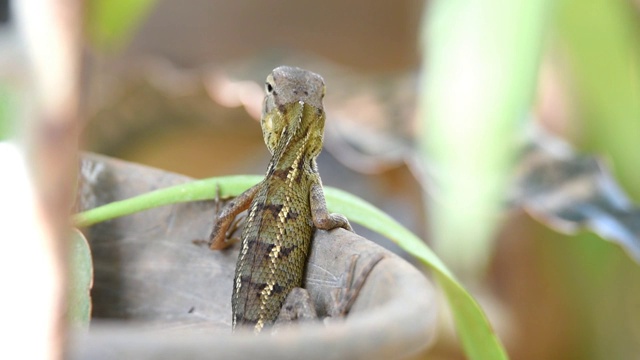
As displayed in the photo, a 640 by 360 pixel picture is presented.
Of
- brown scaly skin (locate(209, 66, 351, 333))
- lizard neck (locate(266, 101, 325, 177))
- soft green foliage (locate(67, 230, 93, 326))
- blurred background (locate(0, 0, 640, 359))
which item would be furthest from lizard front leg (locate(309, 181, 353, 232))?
blurred background (locate(0, 0, 640, 359))

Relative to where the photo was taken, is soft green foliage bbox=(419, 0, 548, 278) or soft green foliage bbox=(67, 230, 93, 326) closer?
soft green foliage bbox=(67, 230, 93, 326)

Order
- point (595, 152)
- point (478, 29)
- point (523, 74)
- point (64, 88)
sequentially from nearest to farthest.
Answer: point (64, 88) → point (523, 74) → point (478, 29) → point (595, 152)

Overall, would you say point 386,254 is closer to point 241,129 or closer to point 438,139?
point 438,139

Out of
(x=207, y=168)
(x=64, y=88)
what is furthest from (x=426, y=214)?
(x=64, y=88)

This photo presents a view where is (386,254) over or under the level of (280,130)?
under

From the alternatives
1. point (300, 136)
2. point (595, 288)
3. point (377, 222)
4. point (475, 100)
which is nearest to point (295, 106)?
point (300, 136)

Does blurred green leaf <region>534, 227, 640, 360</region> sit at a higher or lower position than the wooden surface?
lower

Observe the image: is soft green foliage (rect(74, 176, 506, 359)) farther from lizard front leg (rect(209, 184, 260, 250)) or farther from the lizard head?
the lizard head
